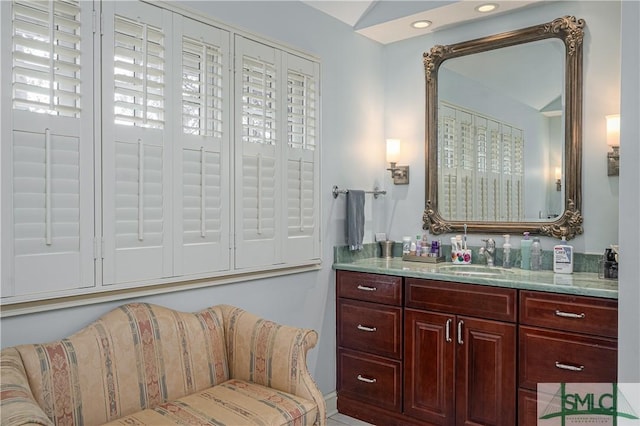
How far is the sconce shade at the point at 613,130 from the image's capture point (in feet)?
8.55

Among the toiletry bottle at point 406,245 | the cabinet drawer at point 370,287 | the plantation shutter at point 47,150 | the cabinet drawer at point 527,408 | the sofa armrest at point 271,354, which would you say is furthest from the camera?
the toiletry bottle at point 406,245

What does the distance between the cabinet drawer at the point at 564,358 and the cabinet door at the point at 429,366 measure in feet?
1.34

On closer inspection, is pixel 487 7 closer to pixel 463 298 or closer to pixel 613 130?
pixel 613 130

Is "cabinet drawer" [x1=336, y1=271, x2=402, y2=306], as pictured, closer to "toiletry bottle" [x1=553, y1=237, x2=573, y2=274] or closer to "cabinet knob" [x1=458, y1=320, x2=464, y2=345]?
"cabinet knob" [x1=458, y1=320, x2=464, y2=345]

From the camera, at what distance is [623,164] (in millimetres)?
2068

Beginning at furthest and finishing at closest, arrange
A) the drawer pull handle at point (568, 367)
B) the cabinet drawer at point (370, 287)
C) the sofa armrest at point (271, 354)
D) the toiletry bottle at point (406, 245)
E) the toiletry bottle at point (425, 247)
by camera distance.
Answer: the toiletry bottle at point (406, 245) < the toiletry bottle at point (425, 247) < the cabinet drawer at point (370, 287) < the drawer pull handle at point (568, 367) < the sofa armrest at point (271, 354)

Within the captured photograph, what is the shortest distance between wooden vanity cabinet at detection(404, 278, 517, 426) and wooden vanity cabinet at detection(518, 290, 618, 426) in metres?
0.06

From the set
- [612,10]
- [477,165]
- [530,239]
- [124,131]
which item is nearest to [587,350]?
[530,239]

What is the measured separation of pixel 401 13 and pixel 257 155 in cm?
142

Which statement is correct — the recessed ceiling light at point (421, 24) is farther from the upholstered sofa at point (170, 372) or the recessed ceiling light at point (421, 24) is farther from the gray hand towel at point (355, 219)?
the upholstered sofa at point (170, 372)

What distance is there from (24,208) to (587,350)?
2538mm

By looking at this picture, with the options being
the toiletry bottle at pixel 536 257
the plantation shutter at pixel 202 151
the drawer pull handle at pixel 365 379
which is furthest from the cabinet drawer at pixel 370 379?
the plantation shutter at pixel 202 151

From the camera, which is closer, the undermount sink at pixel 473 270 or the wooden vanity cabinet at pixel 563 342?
the wooden vanity cabinet at pixel 563 342

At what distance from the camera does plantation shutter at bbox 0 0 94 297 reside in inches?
69.9
